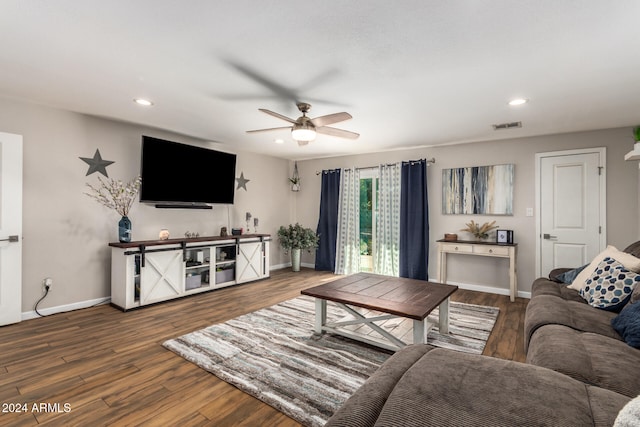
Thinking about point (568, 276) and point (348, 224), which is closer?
point (568, 276)

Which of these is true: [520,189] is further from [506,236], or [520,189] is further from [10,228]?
[10,228]

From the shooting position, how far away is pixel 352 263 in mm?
5922

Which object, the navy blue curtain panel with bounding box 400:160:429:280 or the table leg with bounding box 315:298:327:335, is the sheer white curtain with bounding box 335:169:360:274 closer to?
the navy blue curtain panel with bounding box 400:160:429:280

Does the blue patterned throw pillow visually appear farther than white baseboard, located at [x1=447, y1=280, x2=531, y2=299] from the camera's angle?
No

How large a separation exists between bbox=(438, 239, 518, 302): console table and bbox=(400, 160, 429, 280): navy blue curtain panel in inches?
14.6

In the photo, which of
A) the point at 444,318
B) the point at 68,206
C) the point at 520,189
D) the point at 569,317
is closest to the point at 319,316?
the point at 444,318

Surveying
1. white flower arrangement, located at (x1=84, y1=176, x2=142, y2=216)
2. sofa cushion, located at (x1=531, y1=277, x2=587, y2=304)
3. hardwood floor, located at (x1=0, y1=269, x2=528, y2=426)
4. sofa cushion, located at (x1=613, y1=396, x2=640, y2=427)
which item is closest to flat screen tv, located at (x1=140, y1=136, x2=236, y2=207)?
white flower arrangement, located at (x1=84, y1=176, x2=142, y2=216)

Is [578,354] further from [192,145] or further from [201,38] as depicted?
[192,145]

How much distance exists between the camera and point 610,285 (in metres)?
2.33

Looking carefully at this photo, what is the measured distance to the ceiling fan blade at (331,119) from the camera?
8.59 feet

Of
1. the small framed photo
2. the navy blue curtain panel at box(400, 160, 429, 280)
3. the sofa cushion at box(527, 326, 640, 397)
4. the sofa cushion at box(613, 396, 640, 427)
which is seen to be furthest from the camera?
the navy blue curtain panel at box(400, 160, 429, 280)

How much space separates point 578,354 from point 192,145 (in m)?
4.93

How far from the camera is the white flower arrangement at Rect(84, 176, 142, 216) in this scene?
3.81 meters

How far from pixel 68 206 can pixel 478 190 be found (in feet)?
18.5
